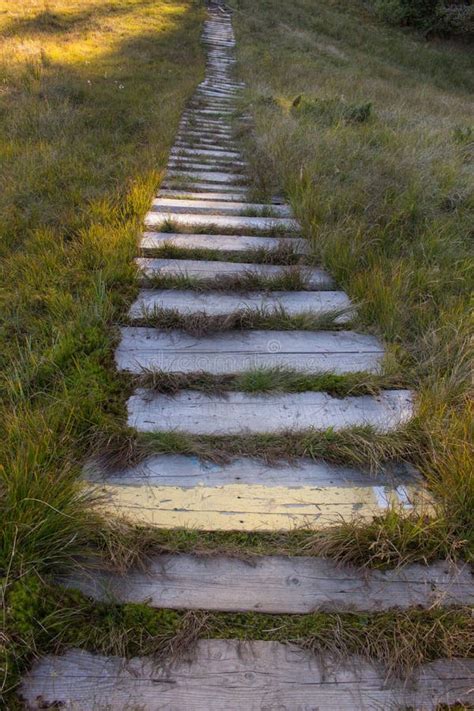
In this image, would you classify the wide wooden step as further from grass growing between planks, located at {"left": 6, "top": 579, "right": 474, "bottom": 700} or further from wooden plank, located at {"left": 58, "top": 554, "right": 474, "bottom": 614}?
grass growing between planks, located at {"left": 6, "top": 579, "right": 474, "bottom": 700}

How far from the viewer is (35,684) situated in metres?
1.45

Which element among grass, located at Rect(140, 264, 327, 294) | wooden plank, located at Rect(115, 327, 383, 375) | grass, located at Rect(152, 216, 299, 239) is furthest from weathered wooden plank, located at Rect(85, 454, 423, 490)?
grass, located at Rect(152, 216, 299, 239)

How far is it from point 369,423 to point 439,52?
23.6m

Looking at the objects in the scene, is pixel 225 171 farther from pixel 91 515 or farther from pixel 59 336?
pixel 91 515

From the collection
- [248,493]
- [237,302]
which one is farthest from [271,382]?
[237,302]

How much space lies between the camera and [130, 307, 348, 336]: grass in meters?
3.06

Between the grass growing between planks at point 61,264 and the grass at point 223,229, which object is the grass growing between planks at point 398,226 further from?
the grass growing between planks at point 61,264

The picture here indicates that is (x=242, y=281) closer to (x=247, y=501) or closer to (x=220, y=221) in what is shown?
(x=220, y=221)

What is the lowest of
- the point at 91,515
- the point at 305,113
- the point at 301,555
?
the point at 301,555

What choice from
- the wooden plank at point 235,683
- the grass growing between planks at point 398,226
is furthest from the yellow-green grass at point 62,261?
the grass growing between planks at point 398,226

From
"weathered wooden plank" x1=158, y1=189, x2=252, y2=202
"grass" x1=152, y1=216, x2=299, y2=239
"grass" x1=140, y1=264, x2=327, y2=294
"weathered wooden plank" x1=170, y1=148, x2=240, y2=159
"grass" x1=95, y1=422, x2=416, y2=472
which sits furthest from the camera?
"weathered wooden plank" x1=170, y1=148, x2=240, y2=159

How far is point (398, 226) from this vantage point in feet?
13.6

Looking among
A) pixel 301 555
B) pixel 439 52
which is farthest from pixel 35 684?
pixel 439 52

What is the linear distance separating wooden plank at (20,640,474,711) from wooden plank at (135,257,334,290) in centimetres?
260
